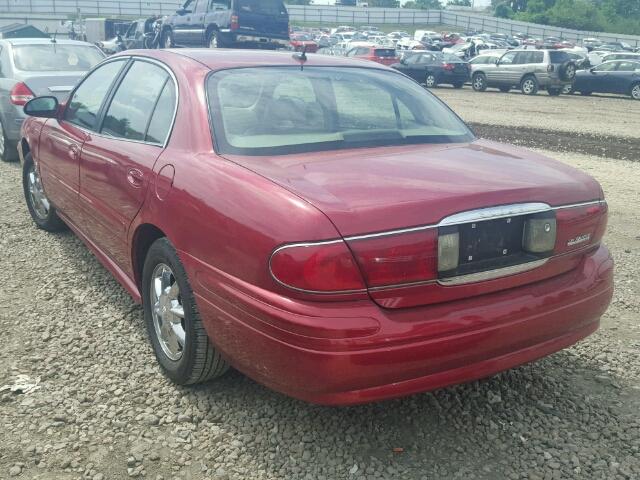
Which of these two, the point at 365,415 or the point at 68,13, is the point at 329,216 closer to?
the point at 365,415

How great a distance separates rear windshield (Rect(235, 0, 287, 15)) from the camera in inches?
814

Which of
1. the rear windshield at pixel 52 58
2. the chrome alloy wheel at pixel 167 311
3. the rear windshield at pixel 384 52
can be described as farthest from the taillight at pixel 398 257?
the rear windshield at pixel 384 52

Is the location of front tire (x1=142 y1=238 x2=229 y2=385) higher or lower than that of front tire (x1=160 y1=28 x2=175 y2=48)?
lower

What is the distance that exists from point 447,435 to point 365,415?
383 millimetres

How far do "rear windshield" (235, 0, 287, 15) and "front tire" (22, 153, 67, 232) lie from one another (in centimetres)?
1594

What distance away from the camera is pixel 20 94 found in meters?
8.23

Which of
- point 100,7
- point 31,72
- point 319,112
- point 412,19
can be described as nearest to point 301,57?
point 319,112

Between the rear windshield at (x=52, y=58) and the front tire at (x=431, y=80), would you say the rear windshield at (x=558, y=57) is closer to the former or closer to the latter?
the front tire at (x=431, y=80)

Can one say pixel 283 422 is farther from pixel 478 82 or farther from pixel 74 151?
pixel 478 82

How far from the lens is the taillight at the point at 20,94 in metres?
8.20

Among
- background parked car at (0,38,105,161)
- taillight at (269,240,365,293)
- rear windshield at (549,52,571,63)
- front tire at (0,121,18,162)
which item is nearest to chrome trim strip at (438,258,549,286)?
taillight at (269,240,365,293)

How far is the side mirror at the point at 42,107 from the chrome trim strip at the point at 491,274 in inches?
141

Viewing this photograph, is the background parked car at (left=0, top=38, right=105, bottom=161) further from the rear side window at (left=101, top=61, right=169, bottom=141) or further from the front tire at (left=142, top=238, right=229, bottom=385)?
the front tire at (left=142, top=238, right=229, bottom=385)

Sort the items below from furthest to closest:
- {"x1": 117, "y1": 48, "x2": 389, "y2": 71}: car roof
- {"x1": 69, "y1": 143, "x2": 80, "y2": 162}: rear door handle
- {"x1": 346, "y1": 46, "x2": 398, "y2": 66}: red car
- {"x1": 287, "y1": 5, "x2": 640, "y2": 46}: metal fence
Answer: {"x1": 287, "y1": 5, "x2": 640, "y2": 46}: metal fence → {"x1": 346, "y1": 46, "x2": 398, "y2": 66}: red car → {"x1": 69, "y1": 143, "x2": 80, "y2": 162}: rear door handle → {"x1": 117, "y1": 48, "x2": 389, "y2": 71}: car roof
